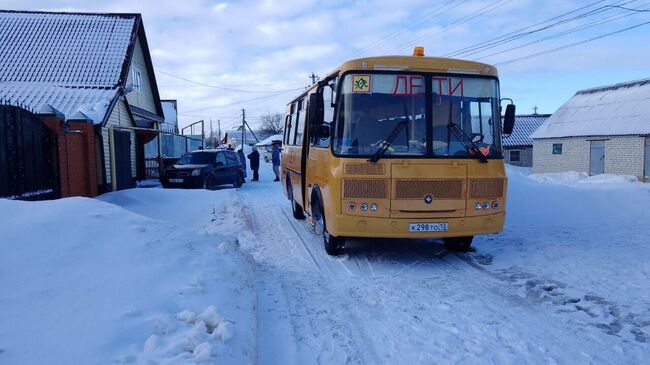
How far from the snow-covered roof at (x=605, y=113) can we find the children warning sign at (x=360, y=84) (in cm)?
2500

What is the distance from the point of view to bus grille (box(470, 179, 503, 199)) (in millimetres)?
6742

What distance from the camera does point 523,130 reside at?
45062 millimetres

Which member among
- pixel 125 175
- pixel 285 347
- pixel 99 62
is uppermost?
pixel 99 62

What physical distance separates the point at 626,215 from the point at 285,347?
9683 mm

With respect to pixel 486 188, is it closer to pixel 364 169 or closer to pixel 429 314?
pixel 364 169

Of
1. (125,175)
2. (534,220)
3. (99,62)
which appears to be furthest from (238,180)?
(534,220)

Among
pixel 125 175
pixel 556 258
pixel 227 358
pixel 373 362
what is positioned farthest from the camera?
pixel 125 175

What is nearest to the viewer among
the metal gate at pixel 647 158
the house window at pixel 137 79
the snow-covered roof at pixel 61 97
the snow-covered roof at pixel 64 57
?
the snow-covered roof at pixel 61 97

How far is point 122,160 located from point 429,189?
13042 mm

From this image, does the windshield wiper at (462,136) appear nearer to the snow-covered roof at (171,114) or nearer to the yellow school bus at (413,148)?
the yellow school bus at (413,148)

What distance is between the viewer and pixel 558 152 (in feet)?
105

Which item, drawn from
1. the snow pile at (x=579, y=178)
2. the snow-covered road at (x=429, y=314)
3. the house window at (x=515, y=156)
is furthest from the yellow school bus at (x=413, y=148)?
the house window at (x=515, y=156)

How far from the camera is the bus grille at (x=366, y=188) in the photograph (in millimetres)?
6551

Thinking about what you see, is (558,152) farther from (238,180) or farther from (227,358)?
(227,358)
